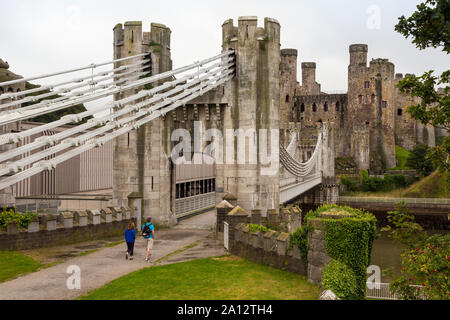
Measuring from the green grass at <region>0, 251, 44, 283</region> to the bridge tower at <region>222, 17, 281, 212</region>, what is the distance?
10963 mm

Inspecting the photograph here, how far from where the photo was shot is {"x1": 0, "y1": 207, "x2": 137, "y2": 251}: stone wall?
47.0 feet

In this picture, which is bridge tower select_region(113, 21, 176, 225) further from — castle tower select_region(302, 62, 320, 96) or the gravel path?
castle tower select_region(302, 62, 320, 96)

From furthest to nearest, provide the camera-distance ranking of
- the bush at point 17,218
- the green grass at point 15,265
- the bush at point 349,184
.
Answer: the bush at point 349,184, the bush at point 17,218, the green grass at point 15,265

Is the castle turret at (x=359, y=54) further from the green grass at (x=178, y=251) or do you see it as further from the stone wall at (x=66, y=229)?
the green grass at (x=178, y=251)

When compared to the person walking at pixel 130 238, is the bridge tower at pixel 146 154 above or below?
above

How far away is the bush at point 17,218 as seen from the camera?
1416 cm

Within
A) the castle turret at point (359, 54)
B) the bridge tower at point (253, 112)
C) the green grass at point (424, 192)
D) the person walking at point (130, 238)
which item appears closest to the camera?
the person walking at point (130, 238)

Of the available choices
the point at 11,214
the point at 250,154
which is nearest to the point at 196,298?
the point at 11,214

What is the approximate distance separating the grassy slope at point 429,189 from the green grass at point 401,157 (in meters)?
13.0

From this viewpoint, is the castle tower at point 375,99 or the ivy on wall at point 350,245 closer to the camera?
the ivy on wall at point 350,245

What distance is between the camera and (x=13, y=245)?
14242mm

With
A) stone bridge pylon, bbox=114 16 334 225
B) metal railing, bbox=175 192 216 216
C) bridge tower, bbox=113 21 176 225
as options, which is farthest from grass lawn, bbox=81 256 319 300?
metal railing, bbox=175 192 216 216

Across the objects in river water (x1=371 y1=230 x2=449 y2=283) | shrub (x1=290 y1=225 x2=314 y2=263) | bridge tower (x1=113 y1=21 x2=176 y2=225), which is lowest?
river water (x1=371 y1=230 x2=449 y2=283)

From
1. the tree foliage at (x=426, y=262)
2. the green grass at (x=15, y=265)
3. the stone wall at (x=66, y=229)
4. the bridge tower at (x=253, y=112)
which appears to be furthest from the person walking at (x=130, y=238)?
the bridge tower at (x=253, y=112)
